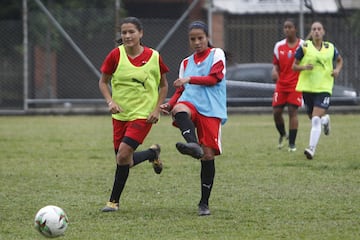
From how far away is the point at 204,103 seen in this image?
780 cm

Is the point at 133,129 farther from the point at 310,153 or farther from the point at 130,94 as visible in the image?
the point at 310,153

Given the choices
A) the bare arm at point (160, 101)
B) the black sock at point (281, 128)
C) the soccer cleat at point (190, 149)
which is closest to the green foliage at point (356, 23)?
the black sock at point (281, 128)

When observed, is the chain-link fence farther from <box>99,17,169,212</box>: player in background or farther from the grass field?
<box>99,17,169,212</box>: player in background

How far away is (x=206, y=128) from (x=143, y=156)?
3.47 feet

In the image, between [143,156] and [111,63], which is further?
[143,156]

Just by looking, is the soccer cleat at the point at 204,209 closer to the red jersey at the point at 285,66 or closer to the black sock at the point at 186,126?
the black sock at the point at 186,126

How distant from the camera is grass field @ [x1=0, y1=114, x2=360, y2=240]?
6977mm

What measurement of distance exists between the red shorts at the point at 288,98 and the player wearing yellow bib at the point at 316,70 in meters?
0.75

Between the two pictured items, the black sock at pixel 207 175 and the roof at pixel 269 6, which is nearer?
the black sock at pixel 207 175

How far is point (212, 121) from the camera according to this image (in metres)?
7.80

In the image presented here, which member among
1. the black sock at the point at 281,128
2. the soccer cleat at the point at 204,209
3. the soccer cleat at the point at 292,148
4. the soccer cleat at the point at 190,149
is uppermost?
the soccer cleat at the point at 190,149

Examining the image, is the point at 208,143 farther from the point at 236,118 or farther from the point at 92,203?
the point at 236,118

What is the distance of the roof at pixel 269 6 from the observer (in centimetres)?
2215

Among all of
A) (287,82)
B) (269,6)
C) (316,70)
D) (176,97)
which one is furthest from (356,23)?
(176,97)
